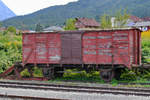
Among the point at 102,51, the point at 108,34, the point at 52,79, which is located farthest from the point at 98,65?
the point at 52,79

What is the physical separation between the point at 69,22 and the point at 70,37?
1080 inches

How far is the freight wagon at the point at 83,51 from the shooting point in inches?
634

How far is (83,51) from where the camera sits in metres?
17.0

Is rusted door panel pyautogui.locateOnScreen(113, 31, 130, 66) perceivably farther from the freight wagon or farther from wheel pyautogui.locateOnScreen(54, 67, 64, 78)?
wheel pyautogui.locateOnScreen(54, 67, 64, 78)

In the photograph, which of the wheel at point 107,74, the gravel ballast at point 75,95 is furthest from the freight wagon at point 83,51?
the gravel ballast at point 75,95

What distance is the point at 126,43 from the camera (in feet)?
52.1

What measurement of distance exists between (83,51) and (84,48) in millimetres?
235

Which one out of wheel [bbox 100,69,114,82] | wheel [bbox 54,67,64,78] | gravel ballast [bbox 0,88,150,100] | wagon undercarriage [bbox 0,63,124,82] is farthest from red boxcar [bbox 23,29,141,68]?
gravel ballast [bbox 0,88,150,100]

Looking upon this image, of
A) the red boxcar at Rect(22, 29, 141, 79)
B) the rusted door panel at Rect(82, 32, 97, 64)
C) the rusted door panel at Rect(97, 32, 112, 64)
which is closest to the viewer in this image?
the red boxcar at Rect(22, 29, 141, 79)

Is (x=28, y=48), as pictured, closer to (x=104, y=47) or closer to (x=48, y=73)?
(x=48, y=73)

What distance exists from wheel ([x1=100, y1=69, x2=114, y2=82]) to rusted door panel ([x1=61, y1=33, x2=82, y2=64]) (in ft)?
6.11

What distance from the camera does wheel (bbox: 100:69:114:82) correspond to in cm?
1636

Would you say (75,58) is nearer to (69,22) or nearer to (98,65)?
(98,65)

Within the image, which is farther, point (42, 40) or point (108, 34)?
point (42, 40)
